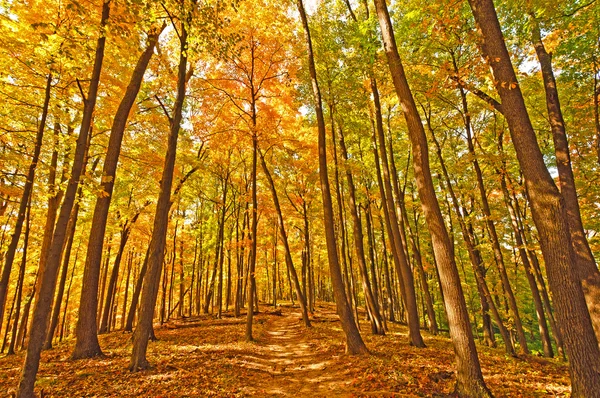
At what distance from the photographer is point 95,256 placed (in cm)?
962

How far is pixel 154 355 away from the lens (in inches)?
376

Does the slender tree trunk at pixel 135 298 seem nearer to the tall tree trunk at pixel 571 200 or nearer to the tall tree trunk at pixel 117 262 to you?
the tall tree trunk at pixel 117 262

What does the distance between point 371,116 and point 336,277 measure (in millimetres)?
10260

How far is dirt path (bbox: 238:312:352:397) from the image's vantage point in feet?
23.1

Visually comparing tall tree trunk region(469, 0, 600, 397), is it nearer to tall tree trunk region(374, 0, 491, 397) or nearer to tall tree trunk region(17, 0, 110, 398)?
tall tree trunk region(374, 0, 491, 397)

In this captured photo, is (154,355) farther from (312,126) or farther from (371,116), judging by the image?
(371,116)

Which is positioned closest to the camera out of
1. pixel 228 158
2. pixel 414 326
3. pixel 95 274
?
pixel 95 274

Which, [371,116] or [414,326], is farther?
[371,116]

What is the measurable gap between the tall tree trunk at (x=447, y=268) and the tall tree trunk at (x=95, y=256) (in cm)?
853

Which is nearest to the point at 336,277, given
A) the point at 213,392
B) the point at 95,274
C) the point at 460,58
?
the point at 213,392

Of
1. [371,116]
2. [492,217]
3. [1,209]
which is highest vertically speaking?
[371,116]

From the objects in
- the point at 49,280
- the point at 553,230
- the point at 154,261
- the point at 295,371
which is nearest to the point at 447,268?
the point at 553,230

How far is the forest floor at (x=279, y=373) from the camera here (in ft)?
21.2

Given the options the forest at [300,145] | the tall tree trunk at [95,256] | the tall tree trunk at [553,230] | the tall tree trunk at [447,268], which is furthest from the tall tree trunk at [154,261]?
the tall tree trunk at [553,230]
